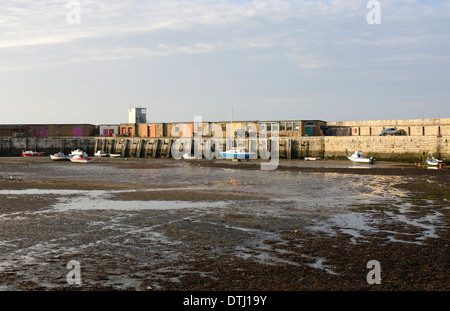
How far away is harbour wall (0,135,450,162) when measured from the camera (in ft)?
168

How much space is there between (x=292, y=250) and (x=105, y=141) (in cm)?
7204

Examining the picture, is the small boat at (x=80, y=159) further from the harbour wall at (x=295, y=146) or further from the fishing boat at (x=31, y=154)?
the fishing boat at (x=31, y=154)

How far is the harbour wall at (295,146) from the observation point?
51.1 meters

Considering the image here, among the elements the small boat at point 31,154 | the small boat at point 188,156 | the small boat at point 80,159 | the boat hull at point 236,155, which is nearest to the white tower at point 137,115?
the small boat at point 31,154

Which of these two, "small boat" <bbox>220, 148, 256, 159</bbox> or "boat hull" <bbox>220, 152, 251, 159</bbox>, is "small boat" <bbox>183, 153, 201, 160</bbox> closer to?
"boat hull" <bbox>220, 152, 251, 159</bbox>

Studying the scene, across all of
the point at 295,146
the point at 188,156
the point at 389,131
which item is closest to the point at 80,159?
the point at 188,156

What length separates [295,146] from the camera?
6222 cm

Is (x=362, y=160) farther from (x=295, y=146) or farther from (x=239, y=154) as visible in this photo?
(x=239, y=154)

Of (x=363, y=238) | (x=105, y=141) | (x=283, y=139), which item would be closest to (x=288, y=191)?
(x=363, y=238)

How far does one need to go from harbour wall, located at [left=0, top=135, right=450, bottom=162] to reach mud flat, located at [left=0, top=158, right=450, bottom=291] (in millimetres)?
30707

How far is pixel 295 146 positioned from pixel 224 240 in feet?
168

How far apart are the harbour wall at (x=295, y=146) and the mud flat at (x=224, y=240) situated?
30707 mm

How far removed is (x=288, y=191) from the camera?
24.5 metres

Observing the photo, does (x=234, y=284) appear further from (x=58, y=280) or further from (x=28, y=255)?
(x=28, y=255)
